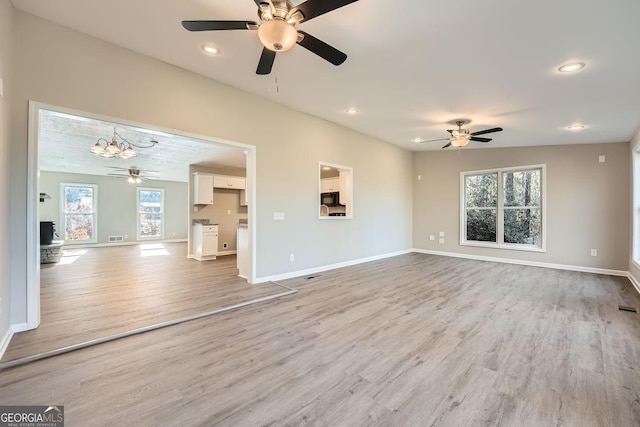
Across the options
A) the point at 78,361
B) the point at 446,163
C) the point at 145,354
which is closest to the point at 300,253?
the point at 145,354

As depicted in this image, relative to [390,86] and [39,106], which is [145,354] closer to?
[39,106]

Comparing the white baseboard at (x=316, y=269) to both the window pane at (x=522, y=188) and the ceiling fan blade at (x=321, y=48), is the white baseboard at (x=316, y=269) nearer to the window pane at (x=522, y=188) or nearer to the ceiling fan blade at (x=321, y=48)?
the window pane at (x=522, y=188)

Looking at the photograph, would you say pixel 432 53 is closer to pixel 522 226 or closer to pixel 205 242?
pixel 522 226

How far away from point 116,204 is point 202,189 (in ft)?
17.5

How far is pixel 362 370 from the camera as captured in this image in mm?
2000

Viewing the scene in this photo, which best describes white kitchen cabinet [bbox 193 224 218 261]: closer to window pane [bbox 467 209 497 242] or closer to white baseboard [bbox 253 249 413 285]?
white baseboard [bbox 253 249 413 285]

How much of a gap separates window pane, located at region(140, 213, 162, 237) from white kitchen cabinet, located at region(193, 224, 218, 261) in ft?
17.2

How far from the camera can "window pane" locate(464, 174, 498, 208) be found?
6.67 m

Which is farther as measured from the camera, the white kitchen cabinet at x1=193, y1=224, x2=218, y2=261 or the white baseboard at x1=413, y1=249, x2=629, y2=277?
the white kitchen cabinet at x1=193, y1=224, x2=218, y2=261

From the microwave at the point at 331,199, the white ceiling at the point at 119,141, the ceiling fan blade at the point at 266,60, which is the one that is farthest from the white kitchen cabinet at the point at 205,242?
the ceiling fan blade at the point at 266,60

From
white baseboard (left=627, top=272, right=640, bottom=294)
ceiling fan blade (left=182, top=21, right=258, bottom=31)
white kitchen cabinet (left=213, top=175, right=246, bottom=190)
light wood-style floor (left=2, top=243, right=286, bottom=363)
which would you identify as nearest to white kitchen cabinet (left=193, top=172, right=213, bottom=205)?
white kitchen cabinet (left=213, top=175, right=246, bottom=190)

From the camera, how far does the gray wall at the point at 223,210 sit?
779cm

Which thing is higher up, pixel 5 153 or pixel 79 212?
pixel 5 153

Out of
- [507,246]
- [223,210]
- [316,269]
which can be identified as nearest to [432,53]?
[316,269]
